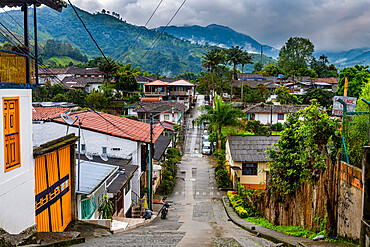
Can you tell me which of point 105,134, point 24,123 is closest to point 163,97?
point 105,134

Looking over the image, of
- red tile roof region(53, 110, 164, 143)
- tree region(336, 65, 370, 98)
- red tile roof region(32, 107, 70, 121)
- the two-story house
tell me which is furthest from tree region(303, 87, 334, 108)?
red tile roof region(32, 107, 70, 121)

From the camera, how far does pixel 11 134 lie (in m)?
7.71

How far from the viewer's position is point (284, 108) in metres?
54.5

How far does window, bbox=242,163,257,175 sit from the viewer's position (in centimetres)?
2761

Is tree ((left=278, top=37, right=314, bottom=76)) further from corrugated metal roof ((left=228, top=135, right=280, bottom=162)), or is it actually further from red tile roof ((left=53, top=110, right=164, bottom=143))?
red tile roof ((left=53, top=110, right=164, bottom=143))

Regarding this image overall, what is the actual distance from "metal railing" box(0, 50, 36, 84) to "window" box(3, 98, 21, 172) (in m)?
0.51

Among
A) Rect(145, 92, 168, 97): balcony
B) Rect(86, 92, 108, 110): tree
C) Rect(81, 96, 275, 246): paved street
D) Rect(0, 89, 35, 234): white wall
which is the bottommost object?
Rect(81, 96, 275, 246): paved street

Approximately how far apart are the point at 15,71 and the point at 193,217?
51.2 ft

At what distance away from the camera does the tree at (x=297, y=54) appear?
102 metres

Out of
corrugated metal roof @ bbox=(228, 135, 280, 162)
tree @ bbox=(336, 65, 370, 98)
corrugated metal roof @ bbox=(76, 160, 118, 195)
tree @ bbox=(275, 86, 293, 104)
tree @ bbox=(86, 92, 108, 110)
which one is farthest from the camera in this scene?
tree @ bbox=(275, 86, 293, 104)

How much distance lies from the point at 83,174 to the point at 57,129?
25.4 feet

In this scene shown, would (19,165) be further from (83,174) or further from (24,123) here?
(83,174)

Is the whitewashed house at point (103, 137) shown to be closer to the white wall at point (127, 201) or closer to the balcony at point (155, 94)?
the white wall at point (127, 201)

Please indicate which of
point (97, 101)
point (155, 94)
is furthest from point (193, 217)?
point (155, 94)
